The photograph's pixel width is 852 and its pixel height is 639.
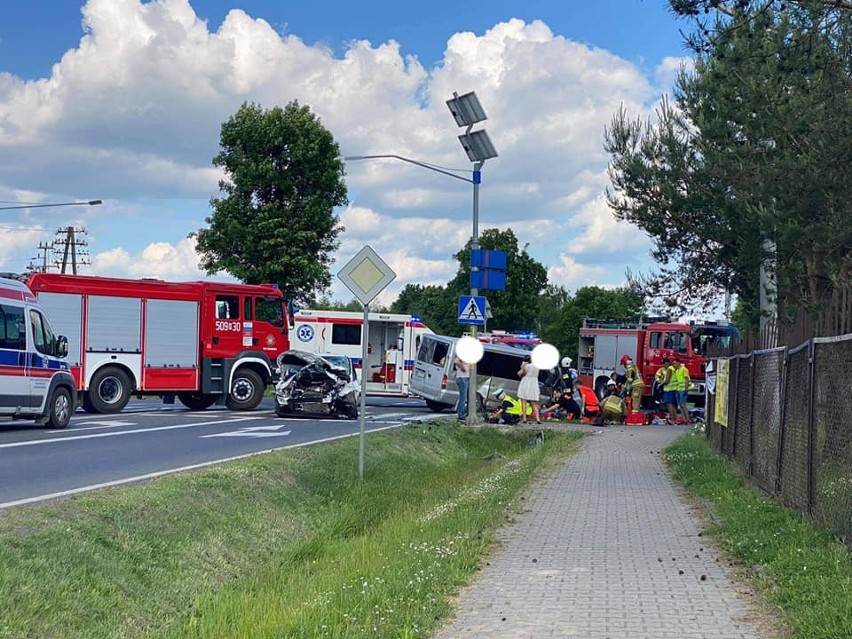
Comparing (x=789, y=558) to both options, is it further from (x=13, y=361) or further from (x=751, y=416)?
(x=13, y=361)

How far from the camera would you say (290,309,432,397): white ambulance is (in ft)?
122

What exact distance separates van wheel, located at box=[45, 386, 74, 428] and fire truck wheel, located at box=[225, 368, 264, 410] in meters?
7.71

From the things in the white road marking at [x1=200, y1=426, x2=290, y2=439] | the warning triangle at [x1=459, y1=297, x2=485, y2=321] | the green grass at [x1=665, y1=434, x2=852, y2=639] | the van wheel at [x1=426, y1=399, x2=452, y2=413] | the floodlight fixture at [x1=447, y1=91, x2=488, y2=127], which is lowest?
the van wheel at [x1=426, y1=399, x2=452, y2=413]

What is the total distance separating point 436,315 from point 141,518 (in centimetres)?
10036

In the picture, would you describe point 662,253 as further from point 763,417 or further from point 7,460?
point 7,460

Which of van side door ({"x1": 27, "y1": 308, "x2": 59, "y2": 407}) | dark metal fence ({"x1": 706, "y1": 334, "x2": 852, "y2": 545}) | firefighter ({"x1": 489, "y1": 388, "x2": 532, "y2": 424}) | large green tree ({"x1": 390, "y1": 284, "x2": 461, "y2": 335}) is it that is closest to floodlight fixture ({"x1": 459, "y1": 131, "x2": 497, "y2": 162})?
firefighter ({"x1": 489, "y1": 388, "x2": 532, "y2": 424})

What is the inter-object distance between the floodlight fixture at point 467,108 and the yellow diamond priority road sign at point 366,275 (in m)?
10.5

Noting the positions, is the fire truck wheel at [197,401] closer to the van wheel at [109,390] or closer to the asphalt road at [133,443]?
the asphalt road at [133,443]

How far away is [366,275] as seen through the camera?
14727 millimetres

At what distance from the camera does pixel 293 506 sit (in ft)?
43.1

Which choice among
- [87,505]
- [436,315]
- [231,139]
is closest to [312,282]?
[231,139]

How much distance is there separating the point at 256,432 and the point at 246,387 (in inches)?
271

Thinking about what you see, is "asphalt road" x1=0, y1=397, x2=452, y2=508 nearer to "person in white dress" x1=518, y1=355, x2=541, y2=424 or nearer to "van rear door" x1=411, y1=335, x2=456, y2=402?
"person in white dress" x1=518, y1=355, x2=541, y2=424

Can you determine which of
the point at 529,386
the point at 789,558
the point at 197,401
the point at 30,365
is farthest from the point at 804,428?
the point at 197,401
